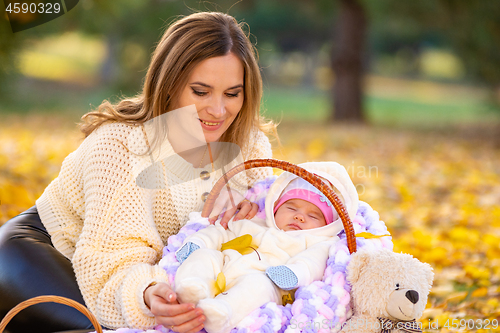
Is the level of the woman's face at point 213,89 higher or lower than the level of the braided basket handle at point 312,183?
higher

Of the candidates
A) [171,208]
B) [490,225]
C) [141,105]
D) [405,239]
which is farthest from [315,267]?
[490,225]

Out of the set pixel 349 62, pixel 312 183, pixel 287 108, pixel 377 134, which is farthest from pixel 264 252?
pixel 287 108

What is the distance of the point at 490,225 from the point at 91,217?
368cm

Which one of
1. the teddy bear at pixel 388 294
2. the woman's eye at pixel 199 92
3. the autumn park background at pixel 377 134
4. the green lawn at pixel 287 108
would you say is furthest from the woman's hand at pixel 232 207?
the green lawn at pixel 287 108

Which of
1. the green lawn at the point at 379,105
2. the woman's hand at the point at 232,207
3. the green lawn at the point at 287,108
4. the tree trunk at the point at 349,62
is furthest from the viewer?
the green lawn at the point at 379,105

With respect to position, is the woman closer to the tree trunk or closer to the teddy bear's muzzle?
the teddy bear's muzzle

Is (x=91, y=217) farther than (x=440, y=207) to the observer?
No

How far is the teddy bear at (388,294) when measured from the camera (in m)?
1.65

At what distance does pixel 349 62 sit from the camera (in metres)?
9.32

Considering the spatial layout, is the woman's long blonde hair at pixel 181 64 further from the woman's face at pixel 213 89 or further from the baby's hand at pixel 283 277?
the baby's hand at pixel 283 277

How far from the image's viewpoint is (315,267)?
1.85 meters

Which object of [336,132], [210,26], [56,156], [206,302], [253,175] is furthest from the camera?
[336,132]

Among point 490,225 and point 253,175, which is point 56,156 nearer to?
point 253,175

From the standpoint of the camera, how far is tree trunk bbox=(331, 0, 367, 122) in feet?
30.2
